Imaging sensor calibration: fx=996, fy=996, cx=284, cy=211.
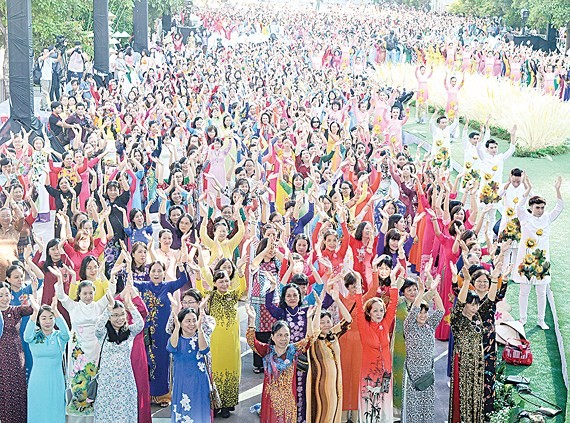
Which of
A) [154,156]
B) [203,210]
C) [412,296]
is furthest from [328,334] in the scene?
[154,156]

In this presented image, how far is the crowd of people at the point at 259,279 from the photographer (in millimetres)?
7691

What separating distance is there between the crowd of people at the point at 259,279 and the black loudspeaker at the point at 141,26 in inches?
775

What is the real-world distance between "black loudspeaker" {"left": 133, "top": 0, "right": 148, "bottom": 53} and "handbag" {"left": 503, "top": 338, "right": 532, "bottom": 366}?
26.6 metres

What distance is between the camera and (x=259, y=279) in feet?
29.9

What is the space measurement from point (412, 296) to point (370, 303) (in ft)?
1.39

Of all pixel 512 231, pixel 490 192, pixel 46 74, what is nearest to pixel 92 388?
pixel 512 231

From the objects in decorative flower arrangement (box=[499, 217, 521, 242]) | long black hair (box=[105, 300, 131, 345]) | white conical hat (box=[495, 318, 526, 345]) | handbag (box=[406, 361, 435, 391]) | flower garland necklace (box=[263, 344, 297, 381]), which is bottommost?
white conical hat (box=[495, 318, 526, 345])

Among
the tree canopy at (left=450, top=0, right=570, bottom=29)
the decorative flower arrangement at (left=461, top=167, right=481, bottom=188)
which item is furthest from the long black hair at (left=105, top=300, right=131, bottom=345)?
the tree canopy at (left=450, top=0, right=570, bottom=29)

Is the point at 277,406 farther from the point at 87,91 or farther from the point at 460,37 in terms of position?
the point at 460,37

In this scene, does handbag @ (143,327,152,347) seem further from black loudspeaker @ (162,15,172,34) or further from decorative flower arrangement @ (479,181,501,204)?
black loudspeaker @ (162,15,172,34)

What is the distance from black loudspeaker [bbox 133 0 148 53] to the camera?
34.1 meters

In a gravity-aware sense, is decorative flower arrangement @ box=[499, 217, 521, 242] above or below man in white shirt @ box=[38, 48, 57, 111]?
above

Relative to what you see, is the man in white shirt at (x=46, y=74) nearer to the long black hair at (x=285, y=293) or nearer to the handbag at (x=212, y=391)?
the handbag at (x=212, y=391)

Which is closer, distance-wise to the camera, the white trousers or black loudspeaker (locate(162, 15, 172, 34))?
the white trousers
